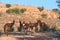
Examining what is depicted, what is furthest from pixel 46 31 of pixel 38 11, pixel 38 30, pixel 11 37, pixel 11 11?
pixel 38 11

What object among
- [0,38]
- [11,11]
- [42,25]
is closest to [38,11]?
[11,11]

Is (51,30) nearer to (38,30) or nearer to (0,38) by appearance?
(38,30)

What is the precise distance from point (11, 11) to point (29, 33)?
38867 mm

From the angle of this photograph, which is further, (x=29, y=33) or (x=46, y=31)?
(x=46, y=31)

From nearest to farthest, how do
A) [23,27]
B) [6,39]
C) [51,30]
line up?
[6,39] < [23,27] < [51,30]

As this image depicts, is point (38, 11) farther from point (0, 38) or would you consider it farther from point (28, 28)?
point (0, 38)

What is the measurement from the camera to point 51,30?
3941 centimetres

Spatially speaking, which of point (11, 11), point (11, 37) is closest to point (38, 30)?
point (11, 37)

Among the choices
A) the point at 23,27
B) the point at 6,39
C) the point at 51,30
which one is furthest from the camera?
the point at 51,30

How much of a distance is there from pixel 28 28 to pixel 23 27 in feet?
2.77

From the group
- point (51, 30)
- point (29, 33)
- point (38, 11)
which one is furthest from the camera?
point (38, 11)

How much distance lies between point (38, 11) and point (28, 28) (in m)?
45.8

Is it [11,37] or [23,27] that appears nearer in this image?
[11,37]

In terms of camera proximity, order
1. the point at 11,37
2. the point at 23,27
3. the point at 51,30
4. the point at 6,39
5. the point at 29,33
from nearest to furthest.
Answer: the point at 6,39 < the point at 11,37 < the point at 29,33 < the point at 23,27 < the point at 51,30
